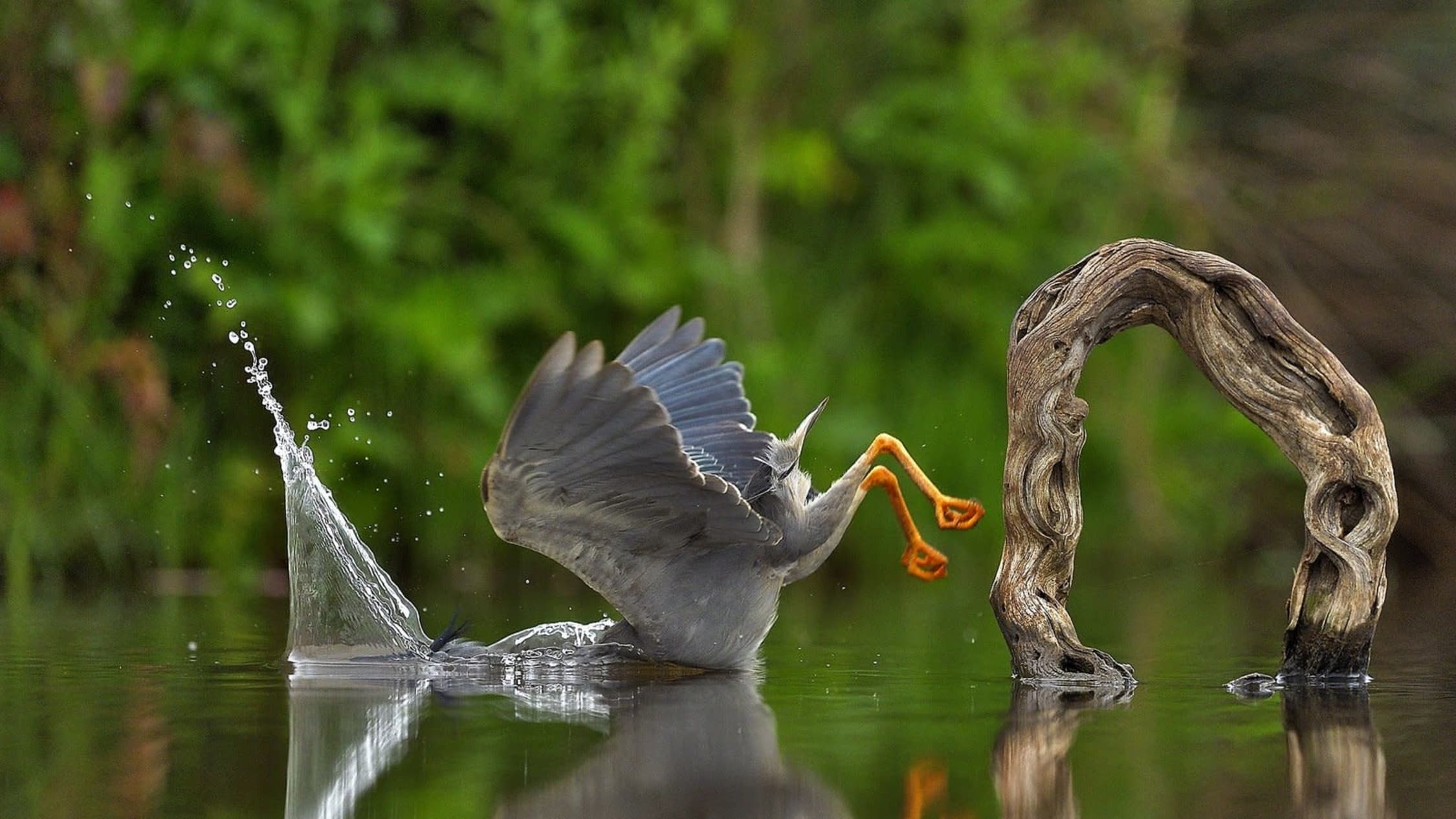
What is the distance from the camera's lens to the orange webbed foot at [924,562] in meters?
4.48

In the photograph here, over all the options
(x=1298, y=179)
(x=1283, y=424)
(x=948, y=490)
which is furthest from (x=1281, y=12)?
(x=1283, y=424)

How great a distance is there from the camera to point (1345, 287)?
957 cm

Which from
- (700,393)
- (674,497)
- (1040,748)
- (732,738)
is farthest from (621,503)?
(1040,748)

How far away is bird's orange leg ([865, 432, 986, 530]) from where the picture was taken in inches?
170

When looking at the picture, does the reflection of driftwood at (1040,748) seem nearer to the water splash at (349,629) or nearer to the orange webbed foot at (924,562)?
the orange webbed foot at (924,562)

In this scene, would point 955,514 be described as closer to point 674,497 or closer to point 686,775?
point 674,497

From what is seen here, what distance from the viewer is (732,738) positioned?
11.0ft

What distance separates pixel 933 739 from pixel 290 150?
557 centimetres

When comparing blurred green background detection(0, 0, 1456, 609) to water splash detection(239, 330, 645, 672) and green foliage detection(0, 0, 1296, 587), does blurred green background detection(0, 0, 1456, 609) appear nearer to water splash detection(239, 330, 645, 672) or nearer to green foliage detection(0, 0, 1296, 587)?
green foliage detection(0, 0, 1296, 587)

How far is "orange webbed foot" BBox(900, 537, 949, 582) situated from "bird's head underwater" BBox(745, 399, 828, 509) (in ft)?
1.09

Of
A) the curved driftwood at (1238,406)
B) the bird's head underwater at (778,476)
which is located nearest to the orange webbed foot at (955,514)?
the curved driftwood at (1238,406)

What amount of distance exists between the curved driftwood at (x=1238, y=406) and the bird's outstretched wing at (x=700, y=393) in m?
0.72

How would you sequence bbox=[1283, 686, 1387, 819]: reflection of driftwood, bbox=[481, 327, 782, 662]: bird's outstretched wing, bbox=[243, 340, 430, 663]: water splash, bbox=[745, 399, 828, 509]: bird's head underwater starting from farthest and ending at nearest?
bbox=[243, 340, 430, 663]: water splash, bbox=[745, 399, 828, 509]: bird's head underwater, bbox=[481, 327, 782, 662]: bird's outstretched wing, bbox=[1283, 686, 1387, 819]: reflection of driftwood

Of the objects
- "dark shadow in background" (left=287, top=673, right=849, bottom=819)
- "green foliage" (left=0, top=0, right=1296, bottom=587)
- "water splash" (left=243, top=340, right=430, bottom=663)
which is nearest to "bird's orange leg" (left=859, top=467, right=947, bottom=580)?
"dark shadow in background" (left=287, top=673, right=849, bottom=819)
